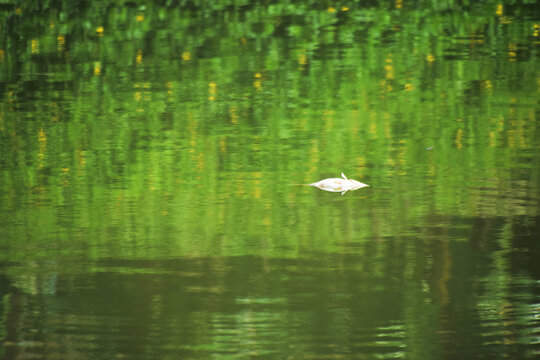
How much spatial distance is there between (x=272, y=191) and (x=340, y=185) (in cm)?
44

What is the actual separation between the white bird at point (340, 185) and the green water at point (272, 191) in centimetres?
8

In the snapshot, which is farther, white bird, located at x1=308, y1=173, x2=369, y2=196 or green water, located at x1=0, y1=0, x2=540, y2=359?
white bird, located at x1=308, y1=173, x2=369, y2=196

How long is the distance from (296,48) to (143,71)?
1.74 meters

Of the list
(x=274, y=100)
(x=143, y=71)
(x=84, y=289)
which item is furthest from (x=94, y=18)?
(x=84, y=289)

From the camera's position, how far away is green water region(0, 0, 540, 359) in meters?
4.96

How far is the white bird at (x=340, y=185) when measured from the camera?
6.93 m

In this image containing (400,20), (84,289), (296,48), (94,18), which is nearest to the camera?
(84,289)

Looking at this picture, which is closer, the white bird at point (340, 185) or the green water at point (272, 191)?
the green water at point (272, 191)

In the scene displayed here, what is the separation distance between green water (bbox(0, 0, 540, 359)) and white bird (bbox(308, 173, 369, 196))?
0.08m

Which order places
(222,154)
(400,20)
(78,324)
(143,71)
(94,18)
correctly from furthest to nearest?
1. (94,18)
2. (400,20)
3. (143,71)
4. (222,154)
5. (78,324)

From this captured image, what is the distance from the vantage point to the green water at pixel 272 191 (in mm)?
4965

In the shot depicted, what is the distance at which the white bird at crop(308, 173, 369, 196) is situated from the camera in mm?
6930

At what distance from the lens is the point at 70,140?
830 cm

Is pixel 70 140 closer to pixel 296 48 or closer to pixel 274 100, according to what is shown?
pixel 274 100
